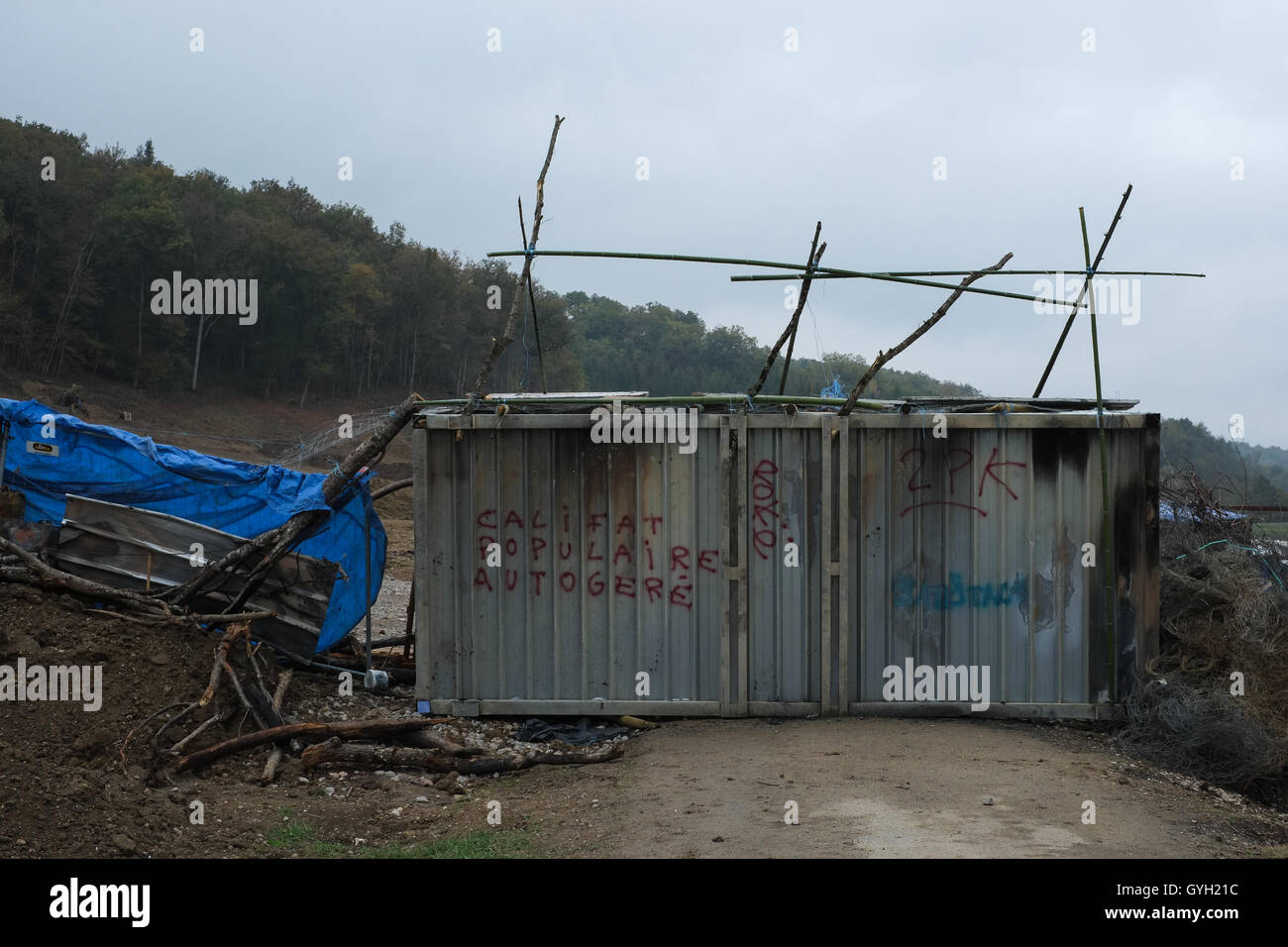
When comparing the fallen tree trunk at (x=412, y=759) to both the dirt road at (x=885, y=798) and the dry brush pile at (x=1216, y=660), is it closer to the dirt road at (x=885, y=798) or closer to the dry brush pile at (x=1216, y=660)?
the dirt road at (x=885, y=798)

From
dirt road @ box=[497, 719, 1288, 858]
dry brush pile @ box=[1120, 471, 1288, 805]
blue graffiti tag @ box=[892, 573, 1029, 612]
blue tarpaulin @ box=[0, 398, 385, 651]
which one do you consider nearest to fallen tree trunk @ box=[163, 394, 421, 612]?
blue tarpaulin @ box=[0, 398, 385, 651]

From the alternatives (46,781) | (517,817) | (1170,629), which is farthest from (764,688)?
(46,781)

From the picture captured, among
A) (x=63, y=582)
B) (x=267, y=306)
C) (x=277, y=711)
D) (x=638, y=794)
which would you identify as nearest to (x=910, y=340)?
(x=638, y=794)

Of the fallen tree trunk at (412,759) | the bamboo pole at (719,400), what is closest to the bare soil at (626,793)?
the fallen tree trunk at (412,759)

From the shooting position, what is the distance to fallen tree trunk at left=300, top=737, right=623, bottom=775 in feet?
26.8

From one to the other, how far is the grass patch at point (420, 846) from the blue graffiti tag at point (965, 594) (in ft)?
13.5

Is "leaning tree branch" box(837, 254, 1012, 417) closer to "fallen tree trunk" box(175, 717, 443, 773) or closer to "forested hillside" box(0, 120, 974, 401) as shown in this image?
"fallen tree trunk" box(175, 717, 443, 773)

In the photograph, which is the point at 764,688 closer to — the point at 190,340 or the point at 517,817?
the point at 517,817

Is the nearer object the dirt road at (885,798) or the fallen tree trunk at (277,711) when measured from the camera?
the dirt road at (885,798)

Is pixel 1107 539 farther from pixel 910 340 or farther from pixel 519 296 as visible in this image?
pixel 519 296

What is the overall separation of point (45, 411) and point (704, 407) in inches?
251

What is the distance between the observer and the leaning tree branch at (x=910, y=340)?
29.6 ft

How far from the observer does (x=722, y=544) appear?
9258 mm
